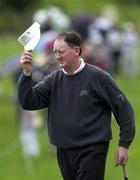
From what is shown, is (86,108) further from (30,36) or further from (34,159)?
(34,159)

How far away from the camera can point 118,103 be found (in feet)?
27.4

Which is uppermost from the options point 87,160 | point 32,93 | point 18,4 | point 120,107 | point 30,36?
point 18,4

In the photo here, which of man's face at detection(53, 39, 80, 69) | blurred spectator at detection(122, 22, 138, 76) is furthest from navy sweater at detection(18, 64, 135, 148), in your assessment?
blurred spectator at detection(122, 22, 138, 76)

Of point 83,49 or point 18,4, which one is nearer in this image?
point 83,49

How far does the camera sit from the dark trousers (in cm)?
845

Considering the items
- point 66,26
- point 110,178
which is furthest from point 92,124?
point 66,26

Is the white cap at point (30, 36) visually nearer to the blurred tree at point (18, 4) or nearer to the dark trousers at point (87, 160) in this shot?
the dark trousers at point (87, 160)

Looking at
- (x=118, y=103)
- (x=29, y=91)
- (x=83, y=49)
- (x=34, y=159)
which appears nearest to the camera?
(x=118, y=103)

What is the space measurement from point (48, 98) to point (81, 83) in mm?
404

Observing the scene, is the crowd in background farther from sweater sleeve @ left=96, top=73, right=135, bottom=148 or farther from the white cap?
sweater sleeve @ left=96, top=73, right=135, bottom=148

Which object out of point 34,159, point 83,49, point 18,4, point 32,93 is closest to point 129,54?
point 34,159

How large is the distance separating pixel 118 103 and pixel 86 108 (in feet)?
1.00

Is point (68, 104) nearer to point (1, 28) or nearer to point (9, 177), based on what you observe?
point (9, 177)

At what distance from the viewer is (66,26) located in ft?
76.1
